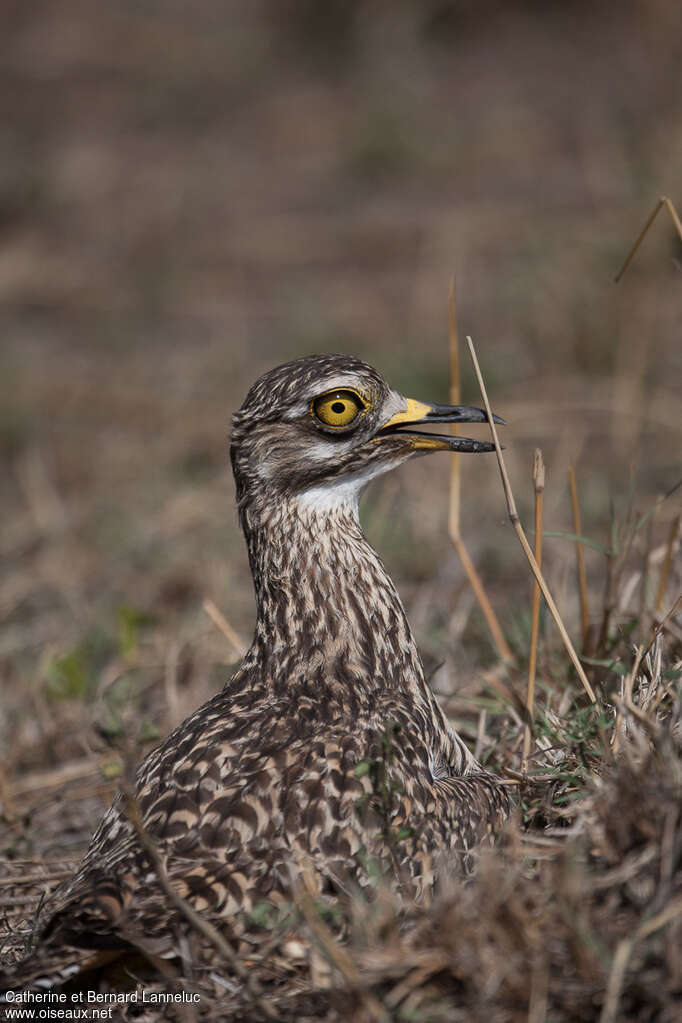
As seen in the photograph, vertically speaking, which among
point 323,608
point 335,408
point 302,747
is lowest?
point 302,747

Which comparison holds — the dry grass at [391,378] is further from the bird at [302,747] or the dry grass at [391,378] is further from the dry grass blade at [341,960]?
the bird at [302,747]

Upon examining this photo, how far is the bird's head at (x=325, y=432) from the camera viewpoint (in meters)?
3.59

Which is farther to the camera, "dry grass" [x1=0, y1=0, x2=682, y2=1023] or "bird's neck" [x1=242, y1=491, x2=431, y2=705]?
"bird's neck" [x1=242, y1=491, x2=431, y2=705]

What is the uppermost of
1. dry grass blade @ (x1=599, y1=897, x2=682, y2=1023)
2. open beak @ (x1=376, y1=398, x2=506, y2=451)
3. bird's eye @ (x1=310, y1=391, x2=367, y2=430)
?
bird's eye @ (x1=310, y1=391, x2=367, y2=430)

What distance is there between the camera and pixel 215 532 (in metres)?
6.84

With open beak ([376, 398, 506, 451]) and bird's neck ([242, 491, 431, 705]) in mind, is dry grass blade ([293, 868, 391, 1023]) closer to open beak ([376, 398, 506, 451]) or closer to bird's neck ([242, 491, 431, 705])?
bird's neck ([242, 491, 431, 705])

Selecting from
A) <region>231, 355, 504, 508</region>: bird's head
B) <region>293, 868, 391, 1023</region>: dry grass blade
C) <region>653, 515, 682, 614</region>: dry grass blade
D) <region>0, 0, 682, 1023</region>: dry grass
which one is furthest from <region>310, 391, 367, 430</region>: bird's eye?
<region>293, 868, 391, 1023</region>: dry grass blade

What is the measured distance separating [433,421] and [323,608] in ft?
2.19

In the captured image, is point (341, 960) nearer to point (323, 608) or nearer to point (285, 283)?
point (323, 608)

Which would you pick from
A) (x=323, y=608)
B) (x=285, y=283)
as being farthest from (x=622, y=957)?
(x=285, y=283)

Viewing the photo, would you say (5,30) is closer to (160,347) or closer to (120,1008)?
(160,347)

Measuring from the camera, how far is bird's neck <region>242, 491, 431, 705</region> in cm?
350

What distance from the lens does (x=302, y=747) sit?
3143mm

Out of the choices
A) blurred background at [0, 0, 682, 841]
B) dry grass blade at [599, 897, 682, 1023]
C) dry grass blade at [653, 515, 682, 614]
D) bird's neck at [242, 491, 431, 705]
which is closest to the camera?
dry grass blade at [599, 897, 682, 1023]
